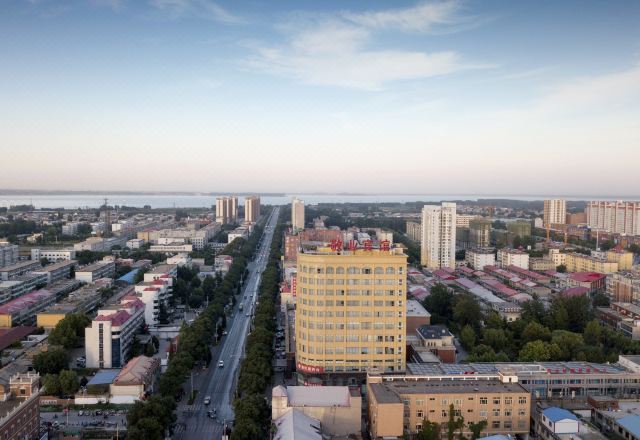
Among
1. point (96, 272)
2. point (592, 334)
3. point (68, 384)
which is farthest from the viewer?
point (96, 272)

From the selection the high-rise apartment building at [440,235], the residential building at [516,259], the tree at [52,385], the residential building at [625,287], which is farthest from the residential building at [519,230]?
the tree at [52,385]

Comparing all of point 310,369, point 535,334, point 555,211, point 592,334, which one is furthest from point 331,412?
point 555,211

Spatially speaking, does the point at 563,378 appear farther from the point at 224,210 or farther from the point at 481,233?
the point at 224,210

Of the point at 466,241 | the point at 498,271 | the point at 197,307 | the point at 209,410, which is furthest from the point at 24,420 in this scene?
the point at 466,241

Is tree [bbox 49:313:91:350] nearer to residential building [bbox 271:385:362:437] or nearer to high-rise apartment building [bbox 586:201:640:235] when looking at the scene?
residential building [bbox 271:385:362:437]

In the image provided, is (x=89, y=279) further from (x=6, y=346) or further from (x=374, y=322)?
(x=374, y=322)

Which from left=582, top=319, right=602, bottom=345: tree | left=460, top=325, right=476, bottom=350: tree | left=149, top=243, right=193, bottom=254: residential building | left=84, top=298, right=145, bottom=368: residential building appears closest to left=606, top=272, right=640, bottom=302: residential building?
left=582, top=319, right=602, bottom=345: tree
